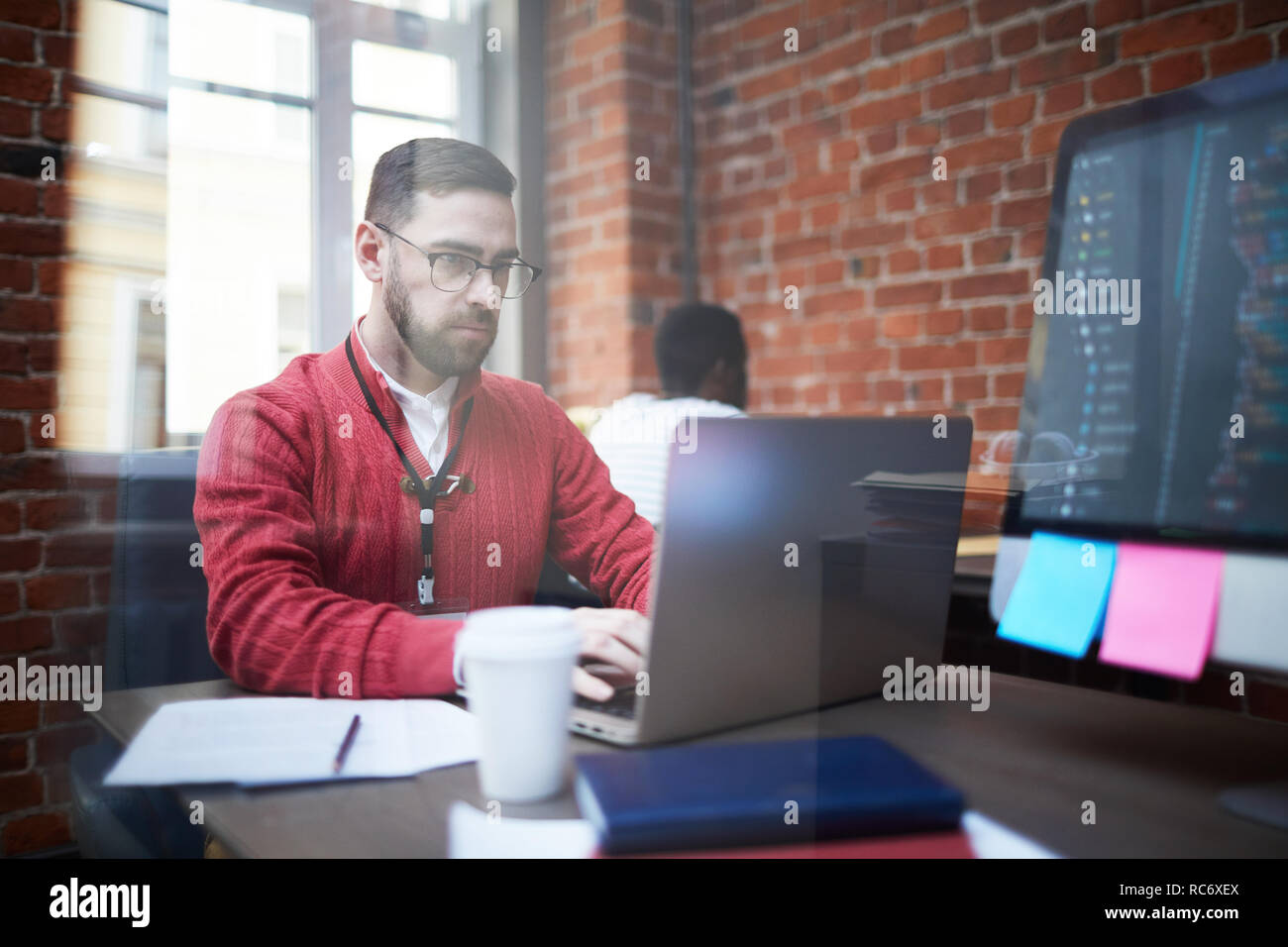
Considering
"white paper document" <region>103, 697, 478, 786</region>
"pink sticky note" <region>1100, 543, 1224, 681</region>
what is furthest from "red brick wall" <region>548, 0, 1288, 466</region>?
"pink sticky note" <region>1100, 543, 1224, 681</region>

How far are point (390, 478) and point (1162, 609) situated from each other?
2.08 ft

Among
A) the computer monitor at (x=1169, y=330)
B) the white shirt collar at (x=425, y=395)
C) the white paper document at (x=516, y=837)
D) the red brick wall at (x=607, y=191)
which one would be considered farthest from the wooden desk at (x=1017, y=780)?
the red brick wall at (x=607, y=191)

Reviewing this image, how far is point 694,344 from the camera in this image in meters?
1.99

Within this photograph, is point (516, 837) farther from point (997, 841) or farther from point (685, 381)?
point (685, 381)

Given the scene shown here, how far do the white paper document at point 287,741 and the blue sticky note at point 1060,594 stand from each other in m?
0.42

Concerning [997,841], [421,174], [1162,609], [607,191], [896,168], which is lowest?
[997,841]

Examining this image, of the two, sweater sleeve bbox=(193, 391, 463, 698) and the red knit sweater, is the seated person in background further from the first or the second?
sweater sleeve bbox=(193, 391, 463, 698)

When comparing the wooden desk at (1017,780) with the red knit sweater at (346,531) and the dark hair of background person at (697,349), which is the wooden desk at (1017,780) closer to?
the red knit sweater at (346,531)

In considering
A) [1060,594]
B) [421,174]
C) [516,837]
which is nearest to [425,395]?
[421,174]

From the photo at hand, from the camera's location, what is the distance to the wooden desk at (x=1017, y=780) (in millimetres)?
496
